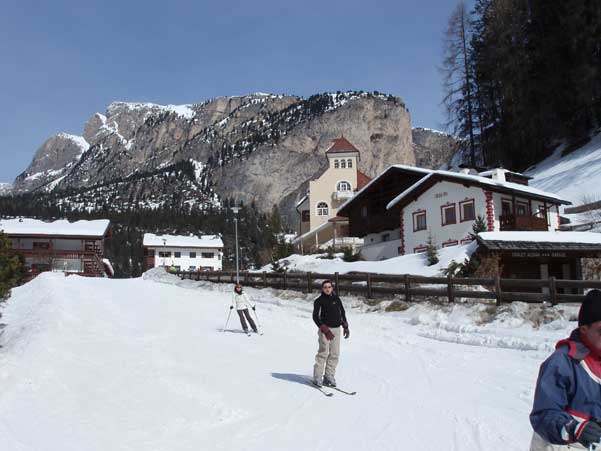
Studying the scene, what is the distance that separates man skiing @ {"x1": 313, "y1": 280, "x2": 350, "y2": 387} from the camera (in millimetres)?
9039

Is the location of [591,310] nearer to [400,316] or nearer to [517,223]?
[400,316]

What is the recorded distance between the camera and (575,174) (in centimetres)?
4000

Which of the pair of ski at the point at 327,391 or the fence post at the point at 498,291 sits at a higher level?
the fence post at the point at 498,291

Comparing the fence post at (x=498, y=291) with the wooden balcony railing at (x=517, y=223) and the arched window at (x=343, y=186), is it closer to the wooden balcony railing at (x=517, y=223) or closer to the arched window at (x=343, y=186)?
the wooden balcony railing at (x=517, y=223)

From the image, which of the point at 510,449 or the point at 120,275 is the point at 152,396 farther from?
the point at 120,275

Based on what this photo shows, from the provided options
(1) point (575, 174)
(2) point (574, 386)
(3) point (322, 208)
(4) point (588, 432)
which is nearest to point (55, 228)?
(3) point (322, 208)

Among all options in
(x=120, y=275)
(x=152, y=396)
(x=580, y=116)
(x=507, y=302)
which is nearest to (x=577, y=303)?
(x=507, y=302)

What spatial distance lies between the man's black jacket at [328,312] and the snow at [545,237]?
17010 millimetres

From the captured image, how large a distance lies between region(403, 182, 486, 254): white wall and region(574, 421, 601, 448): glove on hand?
28.9 m

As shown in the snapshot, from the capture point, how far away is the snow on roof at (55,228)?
198 feet

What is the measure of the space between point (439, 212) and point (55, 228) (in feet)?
155

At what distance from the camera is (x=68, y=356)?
10.8m

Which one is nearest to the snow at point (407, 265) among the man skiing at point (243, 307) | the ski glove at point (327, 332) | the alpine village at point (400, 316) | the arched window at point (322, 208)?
the alpine village at point (400, 316)

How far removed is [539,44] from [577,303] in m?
43.6
